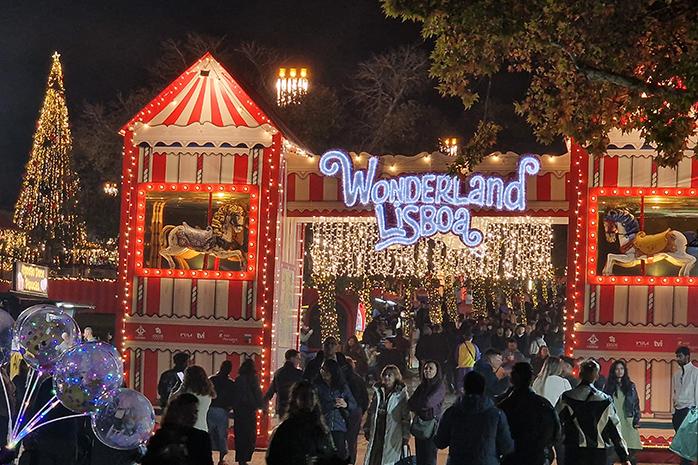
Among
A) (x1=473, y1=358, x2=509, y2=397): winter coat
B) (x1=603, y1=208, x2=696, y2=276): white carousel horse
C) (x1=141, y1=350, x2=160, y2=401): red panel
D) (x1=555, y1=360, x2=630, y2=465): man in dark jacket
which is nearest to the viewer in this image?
(x1=555, y1=360, x2=630, y2=465): man in dark jacket

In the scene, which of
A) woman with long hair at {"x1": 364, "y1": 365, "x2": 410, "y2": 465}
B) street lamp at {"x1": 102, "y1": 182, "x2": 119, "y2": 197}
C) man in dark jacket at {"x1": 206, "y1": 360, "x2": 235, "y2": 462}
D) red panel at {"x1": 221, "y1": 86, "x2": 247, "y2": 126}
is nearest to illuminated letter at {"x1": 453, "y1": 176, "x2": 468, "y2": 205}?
red panel at {"x1": 221, "y1": 86, "x2": 247, "y2": 126}

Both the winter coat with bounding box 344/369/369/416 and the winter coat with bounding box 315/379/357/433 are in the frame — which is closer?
the winter coat with bounding box 315/379/357/433

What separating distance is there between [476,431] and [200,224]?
10131 millimetres

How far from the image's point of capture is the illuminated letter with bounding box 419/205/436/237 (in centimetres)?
1967

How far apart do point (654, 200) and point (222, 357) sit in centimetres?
682

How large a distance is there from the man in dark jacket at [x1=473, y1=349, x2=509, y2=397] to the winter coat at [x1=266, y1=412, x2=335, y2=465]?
8.60 m

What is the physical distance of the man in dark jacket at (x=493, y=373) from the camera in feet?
56.7

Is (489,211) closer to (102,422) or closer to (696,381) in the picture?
(696,381)

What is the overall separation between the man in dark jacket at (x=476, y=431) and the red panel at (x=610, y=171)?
8.94 metres

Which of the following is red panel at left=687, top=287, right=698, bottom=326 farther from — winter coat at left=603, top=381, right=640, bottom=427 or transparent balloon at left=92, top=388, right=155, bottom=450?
transparent balloon at left=92, top=388, right=155, bottom=450

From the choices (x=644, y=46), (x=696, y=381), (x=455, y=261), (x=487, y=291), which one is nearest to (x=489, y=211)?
(x=696, y=381)

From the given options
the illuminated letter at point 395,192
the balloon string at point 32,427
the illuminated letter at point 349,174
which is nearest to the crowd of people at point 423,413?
the balloon string at point 32,427

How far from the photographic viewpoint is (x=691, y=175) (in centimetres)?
1859

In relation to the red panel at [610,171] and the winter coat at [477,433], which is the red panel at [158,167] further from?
the winter coat at [477,433]
